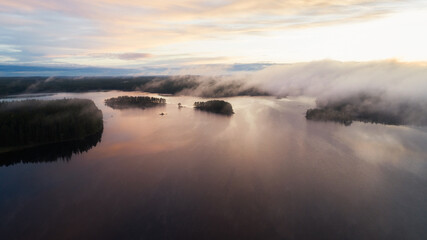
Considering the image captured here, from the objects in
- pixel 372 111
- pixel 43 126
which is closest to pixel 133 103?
pixel 43 126

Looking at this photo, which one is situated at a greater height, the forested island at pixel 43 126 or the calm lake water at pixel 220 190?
the forested island at pixel 43 126

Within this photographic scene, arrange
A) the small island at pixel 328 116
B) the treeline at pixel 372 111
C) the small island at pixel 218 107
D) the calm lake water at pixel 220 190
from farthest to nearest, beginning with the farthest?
1. the small island at pixel 218 107
2. the treeline at pixel 372 111
3. the small island at pixel 328 116
4. the calm lake water at pixel 220 190

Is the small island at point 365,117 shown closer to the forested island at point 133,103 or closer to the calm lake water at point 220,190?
the calm lake water at point 220,190

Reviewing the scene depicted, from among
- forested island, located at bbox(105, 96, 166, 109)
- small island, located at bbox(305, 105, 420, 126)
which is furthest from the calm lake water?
forested island, located at bbox(105, 96, 166, 109)

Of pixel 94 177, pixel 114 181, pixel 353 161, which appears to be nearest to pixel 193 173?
pixel 114 181

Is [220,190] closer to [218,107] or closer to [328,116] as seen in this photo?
[328,116]

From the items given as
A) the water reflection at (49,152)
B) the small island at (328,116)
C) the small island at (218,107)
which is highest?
the small island at (218,107)

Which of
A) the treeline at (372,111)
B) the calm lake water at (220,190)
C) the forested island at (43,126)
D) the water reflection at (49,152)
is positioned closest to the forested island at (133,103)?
the forested island at (43,126)
